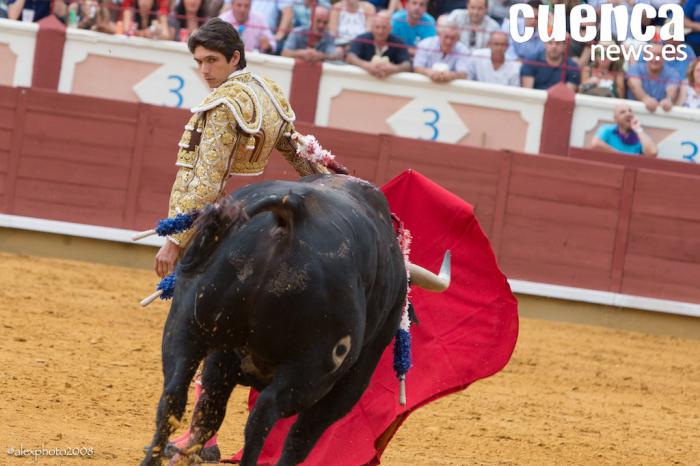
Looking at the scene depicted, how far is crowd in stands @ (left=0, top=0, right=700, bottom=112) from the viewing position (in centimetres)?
944

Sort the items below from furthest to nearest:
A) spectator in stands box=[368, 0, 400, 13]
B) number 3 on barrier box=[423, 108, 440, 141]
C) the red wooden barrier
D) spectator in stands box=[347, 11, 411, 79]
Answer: spectator in stands box=[368, 0, 400, 13] < number 3 on barrier box=[423, 108, 440, 141] < spectator in stands box=[347, 11, 411, 79] < the red wooden barrier

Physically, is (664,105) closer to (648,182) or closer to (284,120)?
(648,182)

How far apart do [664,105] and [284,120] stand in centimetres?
615

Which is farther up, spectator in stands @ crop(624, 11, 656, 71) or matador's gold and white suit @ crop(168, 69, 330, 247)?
spectator in stands @ crop(624, 11, 656, 71)

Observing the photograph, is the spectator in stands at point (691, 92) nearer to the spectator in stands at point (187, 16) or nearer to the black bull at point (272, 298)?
the spectator in stands at point (187, 16)

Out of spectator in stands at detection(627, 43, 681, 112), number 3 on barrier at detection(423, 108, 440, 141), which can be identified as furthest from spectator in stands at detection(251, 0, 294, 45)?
spectator in stands at detection(627, 43, 681, 112)

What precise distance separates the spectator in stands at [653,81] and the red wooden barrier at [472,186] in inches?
26.8

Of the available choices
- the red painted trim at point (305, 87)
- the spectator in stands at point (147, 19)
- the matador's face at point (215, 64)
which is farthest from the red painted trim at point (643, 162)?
the matador's face at point (215, 64)

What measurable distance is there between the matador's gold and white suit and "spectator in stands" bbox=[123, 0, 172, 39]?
6084mm

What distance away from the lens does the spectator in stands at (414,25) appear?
383 inches

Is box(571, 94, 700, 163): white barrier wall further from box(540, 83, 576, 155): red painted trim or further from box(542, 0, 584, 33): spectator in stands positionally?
→ box(542, 0, 584, 33): spectator in stands

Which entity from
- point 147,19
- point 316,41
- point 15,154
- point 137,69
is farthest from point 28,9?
point 316,41

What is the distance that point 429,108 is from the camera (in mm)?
9406

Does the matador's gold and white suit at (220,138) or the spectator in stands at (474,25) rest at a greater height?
the spectator in stands at (474,25)
